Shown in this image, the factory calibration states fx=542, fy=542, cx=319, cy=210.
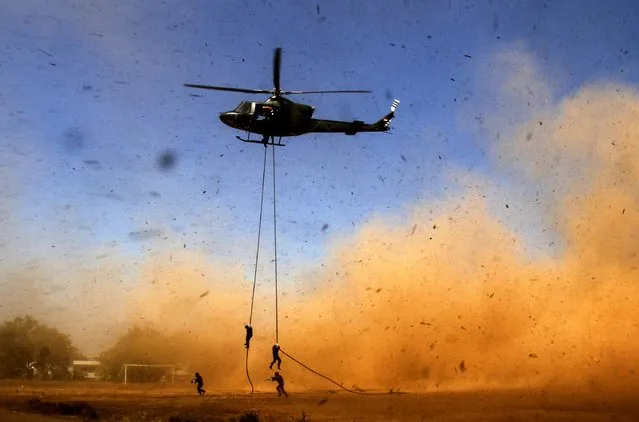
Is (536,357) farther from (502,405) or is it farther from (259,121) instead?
(259,121)

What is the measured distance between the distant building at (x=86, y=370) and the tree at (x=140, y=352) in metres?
1.08

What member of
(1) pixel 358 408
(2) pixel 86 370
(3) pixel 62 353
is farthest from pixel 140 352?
(1) pixel 358 408

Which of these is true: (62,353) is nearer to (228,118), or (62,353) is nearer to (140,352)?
(140,352)

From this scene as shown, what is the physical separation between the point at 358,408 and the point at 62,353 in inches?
2924

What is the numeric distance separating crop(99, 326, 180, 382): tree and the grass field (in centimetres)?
3838

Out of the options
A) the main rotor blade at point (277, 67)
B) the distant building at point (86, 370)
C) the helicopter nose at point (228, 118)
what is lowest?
the distant building at point (86, 370)

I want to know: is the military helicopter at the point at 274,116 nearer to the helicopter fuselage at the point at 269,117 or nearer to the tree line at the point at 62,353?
the helicopter fuselage at the point at 269,117

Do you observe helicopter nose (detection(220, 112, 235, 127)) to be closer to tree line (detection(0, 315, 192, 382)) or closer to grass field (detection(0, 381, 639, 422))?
grass field (detection(0, 381, 639, 422))

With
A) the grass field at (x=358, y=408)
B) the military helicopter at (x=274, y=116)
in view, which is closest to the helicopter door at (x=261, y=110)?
the military helicopter at (x=274, y=116)

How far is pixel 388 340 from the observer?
49344 millimetres

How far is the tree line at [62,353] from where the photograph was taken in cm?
6319

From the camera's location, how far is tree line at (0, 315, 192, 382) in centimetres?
6319

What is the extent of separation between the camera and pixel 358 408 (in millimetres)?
27625

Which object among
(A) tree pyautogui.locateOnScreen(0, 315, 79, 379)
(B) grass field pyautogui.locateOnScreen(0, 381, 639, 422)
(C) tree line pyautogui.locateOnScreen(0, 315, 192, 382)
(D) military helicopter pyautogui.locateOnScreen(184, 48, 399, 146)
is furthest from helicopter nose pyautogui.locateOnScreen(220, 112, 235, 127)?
(A) tree pyautogui.locateOnScreen(0, 315, 79, 379)
